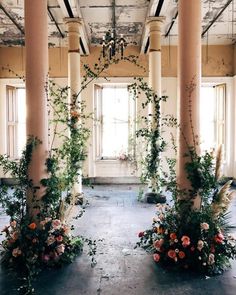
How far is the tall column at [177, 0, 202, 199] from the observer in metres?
3.84

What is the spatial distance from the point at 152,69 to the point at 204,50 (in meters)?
3.03

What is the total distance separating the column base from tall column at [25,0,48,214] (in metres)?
3.71

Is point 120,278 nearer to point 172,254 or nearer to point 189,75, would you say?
point 172,254

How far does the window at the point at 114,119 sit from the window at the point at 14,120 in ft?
7.17

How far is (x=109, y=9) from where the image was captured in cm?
705

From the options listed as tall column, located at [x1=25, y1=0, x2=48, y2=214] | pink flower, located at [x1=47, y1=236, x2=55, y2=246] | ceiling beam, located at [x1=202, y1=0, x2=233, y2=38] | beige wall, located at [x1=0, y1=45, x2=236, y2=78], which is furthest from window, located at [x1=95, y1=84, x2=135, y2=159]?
pink flower, located at [x1=47, y1=236, x2=55, y2=246]

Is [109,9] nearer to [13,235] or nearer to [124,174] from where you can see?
[124,174]

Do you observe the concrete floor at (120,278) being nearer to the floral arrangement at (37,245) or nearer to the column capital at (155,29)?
the floral arrangement at (37,245)

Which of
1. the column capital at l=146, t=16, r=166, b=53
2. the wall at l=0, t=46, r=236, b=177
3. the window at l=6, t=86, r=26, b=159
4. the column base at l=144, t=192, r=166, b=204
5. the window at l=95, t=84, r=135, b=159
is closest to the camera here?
the column capital at l=146, t=16, r=166, b=53

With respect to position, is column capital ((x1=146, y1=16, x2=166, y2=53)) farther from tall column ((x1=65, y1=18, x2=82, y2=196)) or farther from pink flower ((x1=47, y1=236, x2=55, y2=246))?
pink flower ((x1=47, y1=236, x2=55, y2=246))

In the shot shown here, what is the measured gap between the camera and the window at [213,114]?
966 centimetres

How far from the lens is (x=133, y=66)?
31.4 ft

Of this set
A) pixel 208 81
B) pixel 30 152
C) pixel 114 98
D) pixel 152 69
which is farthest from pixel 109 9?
pixel 30 152

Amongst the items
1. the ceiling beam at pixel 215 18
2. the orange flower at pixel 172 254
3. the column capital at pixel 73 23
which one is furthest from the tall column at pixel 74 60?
the orange flower at pixel 172 254
